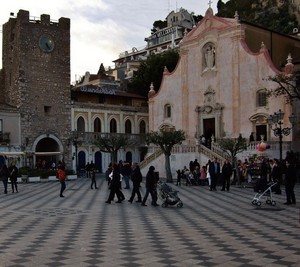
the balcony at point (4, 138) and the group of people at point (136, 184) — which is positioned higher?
the balcony at point (4, 138)

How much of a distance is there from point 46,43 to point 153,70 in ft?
52.8

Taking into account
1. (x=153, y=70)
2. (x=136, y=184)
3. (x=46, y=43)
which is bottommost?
(x=136, y=184)

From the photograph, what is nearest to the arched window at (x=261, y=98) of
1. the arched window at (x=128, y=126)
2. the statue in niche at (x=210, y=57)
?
the statue in niche at (x=210, y=57)

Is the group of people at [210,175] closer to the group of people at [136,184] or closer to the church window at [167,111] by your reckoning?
the group of people at [136,184]

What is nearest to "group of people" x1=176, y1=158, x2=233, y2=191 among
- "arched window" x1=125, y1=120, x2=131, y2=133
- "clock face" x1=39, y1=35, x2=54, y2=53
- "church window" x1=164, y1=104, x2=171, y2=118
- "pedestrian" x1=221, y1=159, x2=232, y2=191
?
"pedestrian" x1=221, y1=159, x2=232, y2=191

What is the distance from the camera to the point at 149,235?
41.0 ft

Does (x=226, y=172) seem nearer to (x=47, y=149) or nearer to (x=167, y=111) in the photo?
(x=167, y=111)

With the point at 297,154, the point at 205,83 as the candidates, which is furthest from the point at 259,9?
the point at 297,154

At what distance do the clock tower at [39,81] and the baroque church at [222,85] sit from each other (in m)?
10.1

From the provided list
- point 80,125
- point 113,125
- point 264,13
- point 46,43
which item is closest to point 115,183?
point 80,125

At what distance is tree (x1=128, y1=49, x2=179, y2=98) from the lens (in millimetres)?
62844

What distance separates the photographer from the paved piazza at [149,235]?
375 inches

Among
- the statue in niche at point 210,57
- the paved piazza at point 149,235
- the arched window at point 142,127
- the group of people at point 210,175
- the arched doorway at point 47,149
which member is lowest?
the paved piazza at point 149,235

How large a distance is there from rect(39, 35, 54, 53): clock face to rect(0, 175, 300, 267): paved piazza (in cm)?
3380
